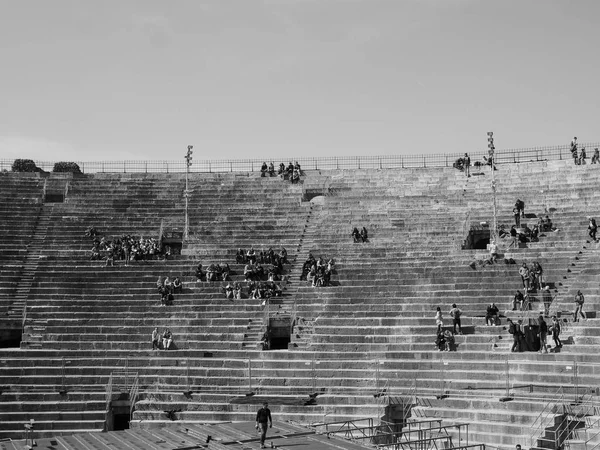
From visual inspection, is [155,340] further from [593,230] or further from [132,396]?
[593,230]

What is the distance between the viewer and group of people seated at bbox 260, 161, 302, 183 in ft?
177

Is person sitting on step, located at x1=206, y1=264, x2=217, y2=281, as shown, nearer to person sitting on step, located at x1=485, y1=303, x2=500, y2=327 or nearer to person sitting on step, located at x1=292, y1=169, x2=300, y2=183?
person sitting on step, located at x1=292, y1=169, x2=300, y2=183

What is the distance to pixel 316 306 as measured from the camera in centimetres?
4103

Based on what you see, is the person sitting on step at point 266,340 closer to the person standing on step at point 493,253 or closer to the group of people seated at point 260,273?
the group of people seated at point 260,273

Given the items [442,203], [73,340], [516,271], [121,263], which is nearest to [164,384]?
[73,340]

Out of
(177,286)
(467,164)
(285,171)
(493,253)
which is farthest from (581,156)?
(177,286)

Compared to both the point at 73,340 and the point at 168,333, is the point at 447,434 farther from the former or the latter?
the point at 73,340

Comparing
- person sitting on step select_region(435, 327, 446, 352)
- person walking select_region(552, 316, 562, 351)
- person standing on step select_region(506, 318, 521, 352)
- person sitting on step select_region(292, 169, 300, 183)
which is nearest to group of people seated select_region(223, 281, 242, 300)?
person sitting on step select_region(435, 327, 446, 352)

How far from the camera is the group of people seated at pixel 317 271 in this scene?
4247cm

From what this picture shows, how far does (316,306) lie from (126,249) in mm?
11376

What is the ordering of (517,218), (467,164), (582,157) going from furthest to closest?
(467,164) → (582,157) → (517,218)

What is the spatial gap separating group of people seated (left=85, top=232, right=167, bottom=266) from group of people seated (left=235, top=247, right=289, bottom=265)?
418 centimetres

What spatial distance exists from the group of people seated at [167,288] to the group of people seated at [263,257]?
3.31 metres

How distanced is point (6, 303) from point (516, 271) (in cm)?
2351
